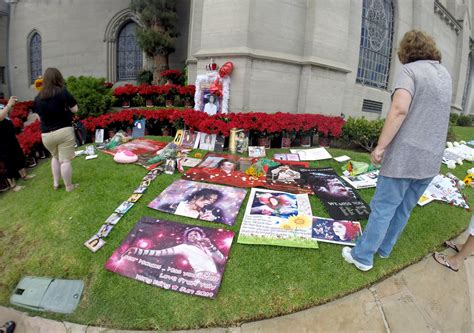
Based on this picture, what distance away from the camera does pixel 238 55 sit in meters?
7.39

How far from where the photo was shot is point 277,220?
3494mm

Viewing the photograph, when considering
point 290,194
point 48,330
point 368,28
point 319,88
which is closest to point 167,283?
point 48,330

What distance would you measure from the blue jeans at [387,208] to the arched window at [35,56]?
26074 mm

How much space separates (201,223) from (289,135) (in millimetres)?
3985

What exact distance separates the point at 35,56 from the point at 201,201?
25.1m

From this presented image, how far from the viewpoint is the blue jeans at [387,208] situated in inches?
94.4

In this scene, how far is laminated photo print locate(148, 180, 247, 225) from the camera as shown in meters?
3.62

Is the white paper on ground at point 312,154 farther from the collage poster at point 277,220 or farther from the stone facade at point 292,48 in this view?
the stone facade at point 292,48

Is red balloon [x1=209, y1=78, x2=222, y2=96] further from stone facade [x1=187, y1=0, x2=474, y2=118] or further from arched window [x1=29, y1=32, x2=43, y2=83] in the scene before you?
arched window [x1=29, y1=32, x2=43, y2=83]

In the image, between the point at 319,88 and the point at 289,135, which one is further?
the point at 319,88

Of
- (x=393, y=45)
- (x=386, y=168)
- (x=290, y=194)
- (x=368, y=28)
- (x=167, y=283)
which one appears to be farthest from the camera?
→ (x=393, y=45)

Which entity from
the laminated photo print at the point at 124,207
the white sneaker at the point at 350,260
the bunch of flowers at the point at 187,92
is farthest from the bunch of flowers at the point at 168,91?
the white sneaker at the point at 350,260

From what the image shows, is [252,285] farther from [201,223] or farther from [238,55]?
[238,55]

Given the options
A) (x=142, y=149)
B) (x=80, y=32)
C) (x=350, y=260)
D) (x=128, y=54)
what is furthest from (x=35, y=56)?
(x=350, y=260)
